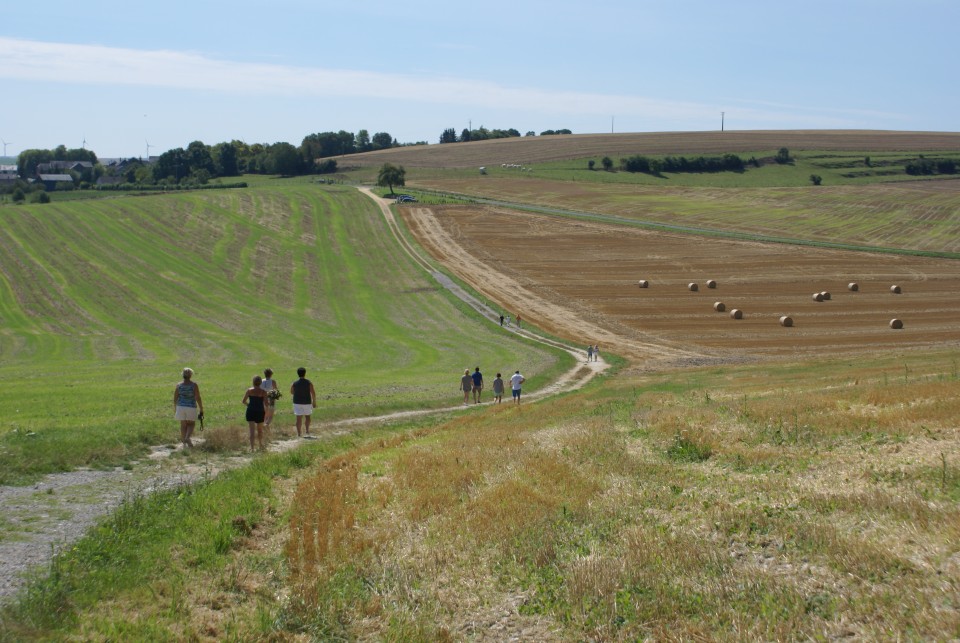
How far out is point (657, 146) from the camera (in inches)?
6786

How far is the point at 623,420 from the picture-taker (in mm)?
20828

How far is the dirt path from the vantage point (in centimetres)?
1089

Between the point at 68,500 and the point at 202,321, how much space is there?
150 ft

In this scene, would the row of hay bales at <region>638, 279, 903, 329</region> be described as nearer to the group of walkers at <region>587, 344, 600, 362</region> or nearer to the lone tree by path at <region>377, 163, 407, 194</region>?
the group of walkers at <region>587, 344, 600, 362</region>

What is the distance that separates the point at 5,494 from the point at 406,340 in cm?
4004

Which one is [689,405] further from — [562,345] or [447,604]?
[562,345]

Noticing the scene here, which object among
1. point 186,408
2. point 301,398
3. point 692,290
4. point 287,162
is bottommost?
point 692,290

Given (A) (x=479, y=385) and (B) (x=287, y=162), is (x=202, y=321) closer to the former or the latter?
(A) (x=479, y=385)

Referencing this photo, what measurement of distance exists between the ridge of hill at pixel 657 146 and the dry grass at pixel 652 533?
153m

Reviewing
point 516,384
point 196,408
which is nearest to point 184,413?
point 196,408

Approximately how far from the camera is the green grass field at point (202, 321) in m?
24.9

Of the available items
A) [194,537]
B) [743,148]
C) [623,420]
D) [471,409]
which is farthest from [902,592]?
[743,148]

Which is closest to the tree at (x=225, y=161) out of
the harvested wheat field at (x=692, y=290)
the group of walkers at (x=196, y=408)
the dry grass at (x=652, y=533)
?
the harvested wheat field at (x=692, y=290)

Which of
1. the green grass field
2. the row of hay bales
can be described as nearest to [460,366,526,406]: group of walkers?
the green grass field
